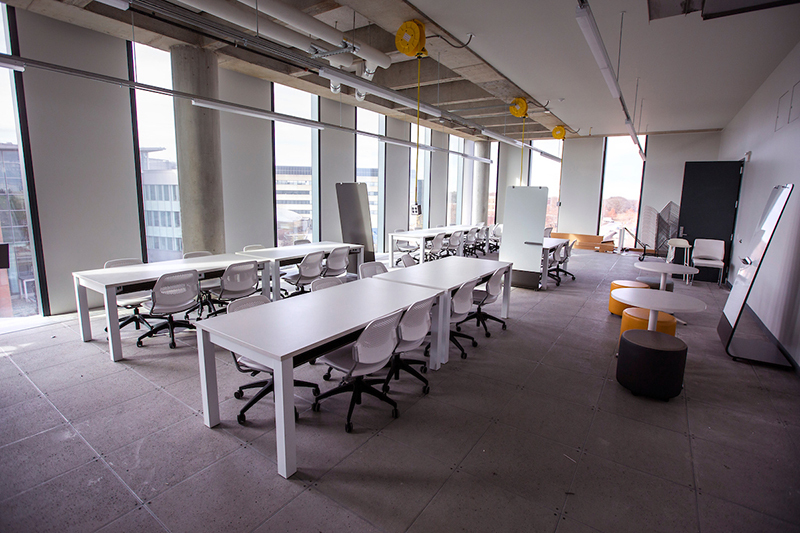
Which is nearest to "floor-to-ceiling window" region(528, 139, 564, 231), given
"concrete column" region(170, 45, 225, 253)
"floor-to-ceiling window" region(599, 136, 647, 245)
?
"floor-to-ceiling window" region(599, 136, 647, 245)

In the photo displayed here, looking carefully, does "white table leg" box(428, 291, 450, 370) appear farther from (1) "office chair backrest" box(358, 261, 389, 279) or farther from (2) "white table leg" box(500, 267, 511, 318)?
(2) "white table leg" box(500, 267, 511, 318)

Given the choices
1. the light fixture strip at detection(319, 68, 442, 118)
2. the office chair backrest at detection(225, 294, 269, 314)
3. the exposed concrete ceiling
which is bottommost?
the office chair backrest at detection(225, 294, 269, 314)

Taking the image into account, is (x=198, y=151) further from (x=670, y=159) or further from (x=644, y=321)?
(x=670, y=159)

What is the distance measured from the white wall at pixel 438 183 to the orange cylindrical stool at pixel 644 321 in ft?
28.9

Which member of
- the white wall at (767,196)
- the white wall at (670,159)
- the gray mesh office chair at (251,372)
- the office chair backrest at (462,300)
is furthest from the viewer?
the white wall at (670,159)

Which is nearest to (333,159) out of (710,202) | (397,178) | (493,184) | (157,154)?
(397,178)

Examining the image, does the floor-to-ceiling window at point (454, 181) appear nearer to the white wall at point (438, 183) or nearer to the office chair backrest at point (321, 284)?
the white wall at point (438, 183)

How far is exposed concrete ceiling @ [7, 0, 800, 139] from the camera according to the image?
4.29 meters

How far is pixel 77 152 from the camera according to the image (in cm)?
528

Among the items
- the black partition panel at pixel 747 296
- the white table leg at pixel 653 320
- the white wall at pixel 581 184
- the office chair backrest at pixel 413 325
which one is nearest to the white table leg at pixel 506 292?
the white table leg at pixel 653 320

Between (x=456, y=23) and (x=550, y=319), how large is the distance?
3974mm

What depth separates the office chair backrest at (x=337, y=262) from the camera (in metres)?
6.21

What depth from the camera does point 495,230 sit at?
39.1 ft

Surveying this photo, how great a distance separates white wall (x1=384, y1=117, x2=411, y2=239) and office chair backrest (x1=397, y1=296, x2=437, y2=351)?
7971 millimetres
